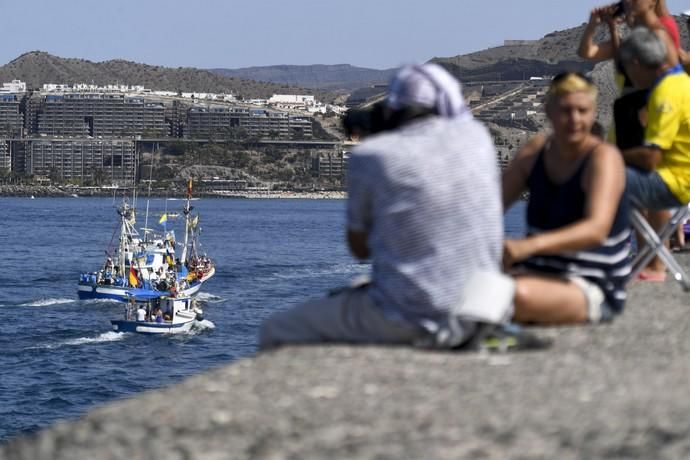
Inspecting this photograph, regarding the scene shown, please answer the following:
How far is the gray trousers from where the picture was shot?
382 centimetres

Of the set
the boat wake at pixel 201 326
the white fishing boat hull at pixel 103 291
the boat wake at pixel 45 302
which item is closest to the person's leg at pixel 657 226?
the boat wake at pixel 201 326

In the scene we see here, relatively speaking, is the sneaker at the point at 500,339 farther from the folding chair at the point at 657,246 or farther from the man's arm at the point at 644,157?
the man's arm at the point at 644,157

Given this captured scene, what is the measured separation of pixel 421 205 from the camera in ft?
12.2

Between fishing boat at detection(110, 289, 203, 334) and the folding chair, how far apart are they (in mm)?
35848

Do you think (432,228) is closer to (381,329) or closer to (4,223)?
(381,329)

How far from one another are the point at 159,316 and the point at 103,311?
21.7 ft

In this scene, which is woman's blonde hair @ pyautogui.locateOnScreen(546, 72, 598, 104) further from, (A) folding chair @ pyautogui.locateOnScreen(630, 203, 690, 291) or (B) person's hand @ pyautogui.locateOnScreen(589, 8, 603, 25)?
(B) person's hand @ pyautogui.locateOnScreen(589, 8, 603, 25)

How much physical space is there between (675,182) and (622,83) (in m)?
0.63

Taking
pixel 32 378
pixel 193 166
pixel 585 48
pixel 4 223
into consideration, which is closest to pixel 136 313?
pixel 32 378

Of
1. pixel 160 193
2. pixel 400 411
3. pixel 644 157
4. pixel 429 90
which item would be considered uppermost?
pixel 429 90

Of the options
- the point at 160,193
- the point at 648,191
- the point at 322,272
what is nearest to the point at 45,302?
the point at 322,272

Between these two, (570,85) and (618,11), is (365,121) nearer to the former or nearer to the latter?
(570,85)

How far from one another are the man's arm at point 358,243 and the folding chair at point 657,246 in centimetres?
169

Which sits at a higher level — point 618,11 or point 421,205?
point 618,11
